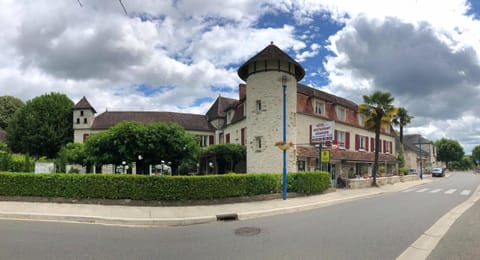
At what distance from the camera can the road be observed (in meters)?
6.10

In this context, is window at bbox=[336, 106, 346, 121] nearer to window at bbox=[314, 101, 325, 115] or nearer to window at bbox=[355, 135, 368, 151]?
window at bbox=[314, 101, 325, 115]

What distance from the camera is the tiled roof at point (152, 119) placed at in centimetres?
3662

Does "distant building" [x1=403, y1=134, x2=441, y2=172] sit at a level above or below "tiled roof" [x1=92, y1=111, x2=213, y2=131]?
below

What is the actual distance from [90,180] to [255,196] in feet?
24.1

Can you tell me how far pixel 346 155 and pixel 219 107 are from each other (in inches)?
627

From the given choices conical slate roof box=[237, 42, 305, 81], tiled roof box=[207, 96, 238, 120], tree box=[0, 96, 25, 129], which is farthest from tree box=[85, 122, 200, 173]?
tree box=[0, 96, 25, 129]

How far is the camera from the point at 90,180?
12.8 meters

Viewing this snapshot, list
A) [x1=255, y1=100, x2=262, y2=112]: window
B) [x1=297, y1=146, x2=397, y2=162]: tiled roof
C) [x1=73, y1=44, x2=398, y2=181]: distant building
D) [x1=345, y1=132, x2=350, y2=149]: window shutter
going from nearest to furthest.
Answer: [x1=73, y1=44, x2=398, y2=181]: distant building
[x1=255, y1=100, x2=262, y2=112]: window
[x1=297, y1=146, x2=397, y2=162]: tiled roof
[x1=345, y1=132, x2=350, y2=149]: window shutter

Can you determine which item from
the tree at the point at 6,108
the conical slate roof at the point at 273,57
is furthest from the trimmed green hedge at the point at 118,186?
the tree at the point at 6,108

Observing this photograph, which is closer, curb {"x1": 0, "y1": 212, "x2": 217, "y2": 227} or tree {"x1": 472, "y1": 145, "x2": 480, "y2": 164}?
curb {"x1": 0, "y1": 212, "x2": 217, "y2": 227}

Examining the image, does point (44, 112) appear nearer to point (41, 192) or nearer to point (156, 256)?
point (41, 192)

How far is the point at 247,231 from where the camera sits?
334 inches

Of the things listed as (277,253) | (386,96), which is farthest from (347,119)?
(277,253)

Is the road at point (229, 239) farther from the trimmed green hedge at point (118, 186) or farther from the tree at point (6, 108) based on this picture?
the tree at point (6, 108)
